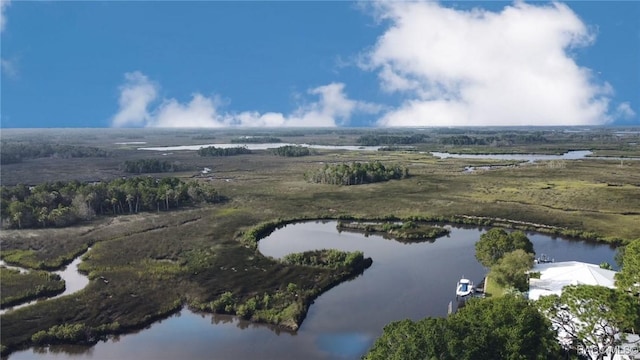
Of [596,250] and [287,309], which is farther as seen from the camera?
[596,250]

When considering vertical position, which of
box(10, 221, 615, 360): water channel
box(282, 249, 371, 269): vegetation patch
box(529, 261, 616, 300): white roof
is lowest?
box(10, 221, 615, 360): water channel

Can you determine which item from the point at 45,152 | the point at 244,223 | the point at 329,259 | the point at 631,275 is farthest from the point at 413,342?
the point at 45,152

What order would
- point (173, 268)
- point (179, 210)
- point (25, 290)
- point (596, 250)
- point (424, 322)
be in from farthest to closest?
point (179, 210) < point (596, 250) < point (173, 268) < point (25, 290) < point (424, 322)

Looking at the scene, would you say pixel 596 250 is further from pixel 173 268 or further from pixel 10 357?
pixel 10 357

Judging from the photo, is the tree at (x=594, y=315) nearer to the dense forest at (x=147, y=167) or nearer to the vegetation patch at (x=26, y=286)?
the vegetation patch at (x=26, y=286)

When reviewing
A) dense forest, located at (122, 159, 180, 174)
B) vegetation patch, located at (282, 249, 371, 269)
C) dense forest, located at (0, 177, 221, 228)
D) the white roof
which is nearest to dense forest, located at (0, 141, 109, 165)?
dense forest, located at (122, 159, 180, 174)

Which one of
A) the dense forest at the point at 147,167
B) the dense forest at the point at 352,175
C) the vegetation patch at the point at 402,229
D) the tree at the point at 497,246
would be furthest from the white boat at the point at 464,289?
the dense forest at the point at 147,167

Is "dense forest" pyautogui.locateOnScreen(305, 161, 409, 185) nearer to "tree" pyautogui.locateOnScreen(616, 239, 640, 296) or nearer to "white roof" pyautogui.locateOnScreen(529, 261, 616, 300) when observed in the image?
"white roof" pyautogui.locateOnScreen(529, 261, 616, 300)

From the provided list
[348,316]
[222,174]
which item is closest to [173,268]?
[348,316]
